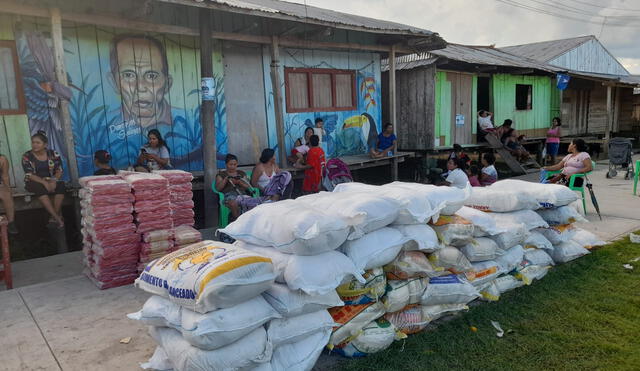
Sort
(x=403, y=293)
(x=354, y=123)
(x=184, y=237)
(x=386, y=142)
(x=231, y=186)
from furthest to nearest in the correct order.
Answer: (x=354, y=123)
(x=386, y=142)
(x=231, y=186)
(x=184, y=237)
(x=403, y=293)

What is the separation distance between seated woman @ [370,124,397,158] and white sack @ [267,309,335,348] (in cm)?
731

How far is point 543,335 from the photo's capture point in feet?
11.4

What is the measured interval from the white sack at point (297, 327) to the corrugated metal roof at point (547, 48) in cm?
2367

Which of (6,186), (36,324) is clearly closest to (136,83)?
(6,186)

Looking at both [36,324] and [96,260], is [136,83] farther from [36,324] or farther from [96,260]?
[36,324]

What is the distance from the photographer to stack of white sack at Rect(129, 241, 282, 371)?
8.24 feet

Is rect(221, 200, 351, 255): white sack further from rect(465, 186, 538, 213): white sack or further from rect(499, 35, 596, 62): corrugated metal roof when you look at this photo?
rect(499, 35, 596, 62): corrugated metal roof

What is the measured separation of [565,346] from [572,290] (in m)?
1.23

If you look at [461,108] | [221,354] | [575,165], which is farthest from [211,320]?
[461,108]

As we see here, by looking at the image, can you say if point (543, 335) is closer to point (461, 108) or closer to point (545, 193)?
point (545, 193)

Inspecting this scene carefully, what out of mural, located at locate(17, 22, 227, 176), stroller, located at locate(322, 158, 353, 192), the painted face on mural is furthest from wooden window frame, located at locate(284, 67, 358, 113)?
the painted face on mural

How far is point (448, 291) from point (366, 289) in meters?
0.82

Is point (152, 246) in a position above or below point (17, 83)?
below

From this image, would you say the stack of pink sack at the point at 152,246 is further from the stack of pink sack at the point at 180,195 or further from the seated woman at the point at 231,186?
the seated woman at the point at 231,186
